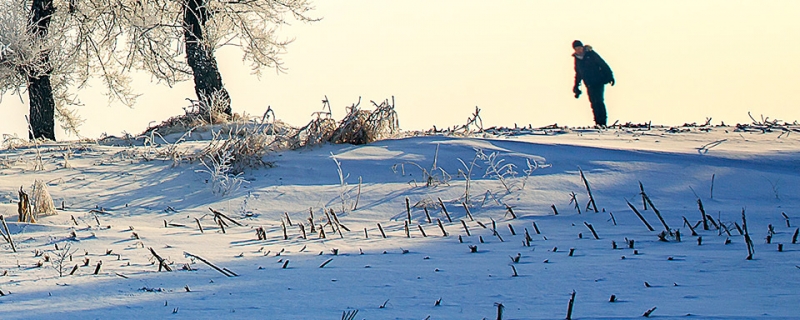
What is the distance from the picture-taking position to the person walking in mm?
13641

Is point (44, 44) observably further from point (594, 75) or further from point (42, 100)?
point (594, 75)

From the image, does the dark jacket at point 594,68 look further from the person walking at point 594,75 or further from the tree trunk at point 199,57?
the tree trunk at point 199,57

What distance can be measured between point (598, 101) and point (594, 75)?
0.42 metres

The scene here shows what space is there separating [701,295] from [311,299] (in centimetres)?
149

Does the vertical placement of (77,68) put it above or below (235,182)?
above

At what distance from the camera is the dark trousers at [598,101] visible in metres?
13.7

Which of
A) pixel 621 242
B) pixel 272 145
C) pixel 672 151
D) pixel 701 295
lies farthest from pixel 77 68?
pixel 701 295

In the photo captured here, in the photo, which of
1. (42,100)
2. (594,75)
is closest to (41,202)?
(594,75)

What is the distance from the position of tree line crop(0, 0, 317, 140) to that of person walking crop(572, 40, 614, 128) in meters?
4.84

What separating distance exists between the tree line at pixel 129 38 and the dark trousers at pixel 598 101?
511 cm

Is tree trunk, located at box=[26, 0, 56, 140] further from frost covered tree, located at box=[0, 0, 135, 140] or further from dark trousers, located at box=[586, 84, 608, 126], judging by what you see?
dark trousers, located at box=[586, 84, 608, 126]

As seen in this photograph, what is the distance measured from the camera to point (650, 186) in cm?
741

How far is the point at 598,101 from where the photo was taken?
1374cm

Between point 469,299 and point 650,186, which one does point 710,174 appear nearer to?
point 650,186
